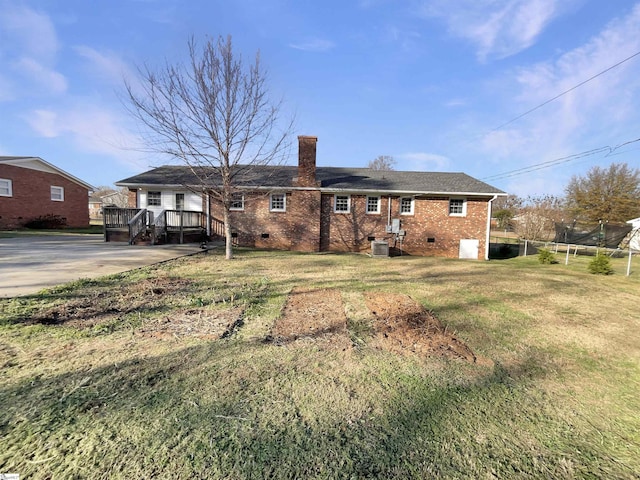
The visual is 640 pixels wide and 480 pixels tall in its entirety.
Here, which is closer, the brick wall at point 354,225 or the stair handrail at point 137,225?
the stair handrail at point 137,225

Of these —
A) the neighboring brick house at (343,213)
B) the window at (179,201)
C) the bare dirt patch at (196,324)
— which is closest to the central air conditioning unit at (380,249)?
the neighboring brick house at (343,213)

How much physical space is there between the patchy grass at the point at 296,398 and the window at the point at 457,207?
1055 centimetres

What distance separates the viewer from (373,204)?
15.0 metres

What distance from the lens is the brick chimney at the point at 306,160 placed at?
14.4m

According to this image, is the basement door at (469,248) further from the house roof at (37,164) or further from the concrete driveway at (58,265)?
the house roof at (37,164)

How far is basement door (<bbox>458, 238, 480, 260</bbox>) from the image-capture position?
48.5ft

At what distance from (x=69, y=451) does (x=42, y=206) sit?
2754 cm

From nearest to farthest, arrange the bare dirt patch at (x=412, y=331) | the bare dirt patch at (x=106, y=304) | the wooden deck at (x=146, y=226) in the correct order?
the bare dirt patch at (x=412, y=331)
the bare dirt patch at (x=106, y=304)
the wooden deck at (x=146, y=226)

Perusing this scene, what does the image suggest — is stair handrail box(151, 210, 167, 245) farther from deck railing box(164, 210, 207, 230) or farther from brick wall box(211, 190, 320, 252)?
brick wall box(211, 190, 320, 252)

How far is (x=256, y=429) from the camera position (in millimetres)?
2027

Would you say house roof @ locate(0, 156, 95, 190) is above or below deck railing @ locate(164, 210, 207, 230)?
above

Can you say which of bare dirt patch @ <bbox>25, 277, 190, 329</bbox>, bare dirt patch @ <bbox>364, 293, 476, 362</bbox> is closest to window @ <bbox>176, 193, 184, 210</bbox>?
bare dirt patch @ <bbox>25, 277, 190, 329</bbox>

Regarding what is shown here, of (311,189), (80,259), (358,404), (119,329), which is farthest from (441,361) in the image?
(311,189)

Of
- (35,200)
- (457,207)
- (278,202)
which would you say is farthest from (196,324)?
(35,200)
